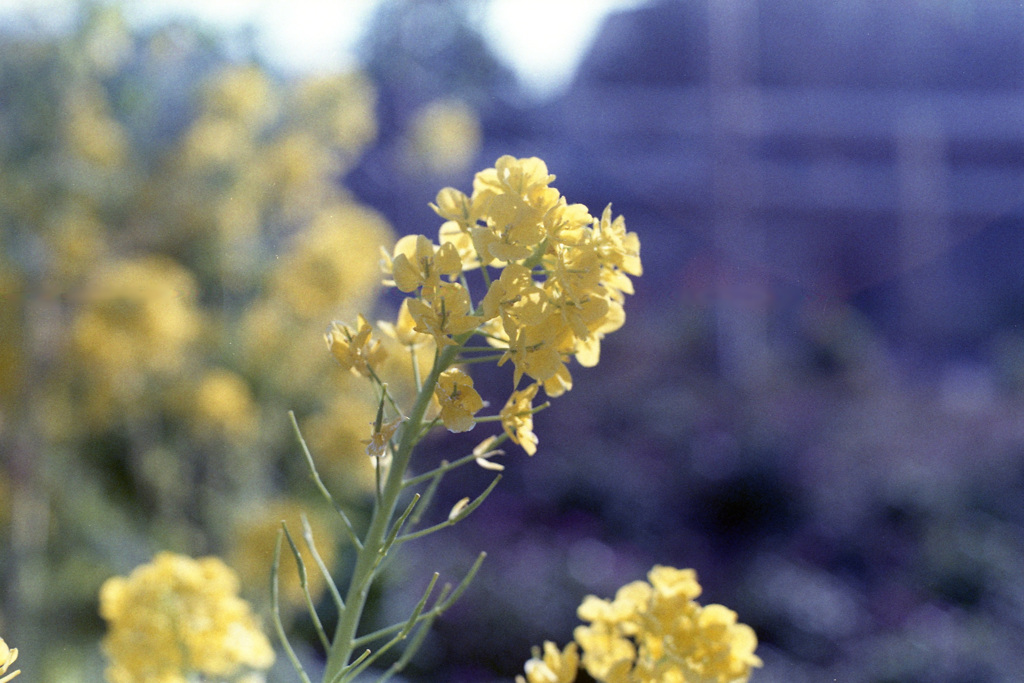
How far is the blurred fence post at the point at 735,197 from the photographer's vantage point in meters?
5.25

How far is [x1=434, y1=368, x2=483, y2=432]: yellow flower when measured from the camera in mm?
484

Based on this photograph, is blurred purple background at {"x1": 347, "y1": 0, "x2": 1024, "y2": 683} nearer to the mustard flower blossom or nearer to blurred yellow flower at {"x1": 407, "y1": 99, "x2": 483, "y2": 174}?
blurred yellow flower at {"x1": 407, "y1": 99, "x2": 483, "y2": 174}

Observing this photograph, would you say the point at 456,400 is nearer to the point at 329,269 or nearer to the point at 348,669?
the point at 348,669

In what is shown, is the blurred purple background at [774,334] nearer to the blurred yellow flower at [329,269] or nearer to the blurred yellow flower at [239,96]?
the blurred yellow flower at [239,96]

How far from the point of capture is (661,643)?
1.94 ft

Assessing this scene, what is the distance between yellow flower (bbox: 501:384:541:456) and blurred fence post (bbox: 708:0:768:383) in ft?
16.5

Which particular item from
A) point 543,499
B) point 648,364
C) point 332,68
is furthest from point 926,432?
point 332,68

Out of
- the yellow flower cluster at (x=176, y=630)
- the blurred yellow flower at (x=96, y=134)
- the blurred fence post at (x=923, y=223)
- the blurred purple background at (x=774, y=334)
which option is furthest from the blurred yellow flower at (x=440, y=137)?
the blurred fence post at (x=923, y=223)

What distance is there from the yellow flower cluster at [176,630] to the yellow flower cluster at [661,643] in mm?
290

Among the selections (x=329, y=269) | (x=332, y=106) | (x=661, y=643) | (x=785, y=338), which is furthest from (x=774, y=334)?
(x=661, y=643)

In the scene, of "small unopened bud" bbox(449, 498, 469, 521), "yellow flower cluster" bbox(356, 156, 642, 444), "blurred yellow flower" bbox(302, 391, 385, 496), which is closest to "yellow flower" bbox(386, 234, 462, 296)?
→ "yellow flower cluster" bbox(356, 156, 642, 444)

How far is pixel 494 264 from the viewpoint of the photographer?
515mm

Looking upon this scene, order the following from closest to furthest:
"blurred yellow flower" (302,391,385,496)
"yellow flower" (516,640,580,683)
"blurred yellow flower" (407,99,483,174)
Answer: "yellow flower" (516,640,580,683) → "blurred yellow flower" (302,391,385,496) → "blurred yellow flower" (407,99,483,174)

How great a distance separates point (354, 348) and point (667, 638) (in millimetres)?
306
